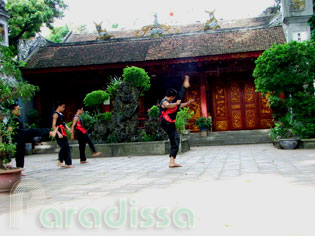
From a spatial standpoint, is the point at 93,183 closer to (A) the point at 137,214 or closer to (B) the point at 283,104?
(A) the point at 137,214

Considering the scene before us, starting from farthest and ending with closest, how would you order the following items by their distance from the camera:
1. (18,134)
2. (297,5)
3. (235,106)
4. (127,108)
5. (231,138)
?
(235,106) < (231,138) < (297,5) < (127,108) < (18,134)

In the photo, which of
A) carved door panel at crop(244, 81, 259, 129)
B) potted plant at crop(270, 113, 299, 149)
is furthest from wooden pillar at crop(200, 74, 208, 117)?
potted plant at crop(270, 113, 299, 149)

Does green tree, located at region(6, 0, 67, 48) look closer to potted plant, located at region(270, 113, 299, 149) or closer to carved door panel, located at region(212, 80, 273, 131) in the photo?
carved door panel, located at region(212, 80, 273, 131)

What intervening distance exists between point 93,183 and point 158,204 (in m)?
1.93

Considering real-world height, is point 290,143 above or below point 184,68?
below

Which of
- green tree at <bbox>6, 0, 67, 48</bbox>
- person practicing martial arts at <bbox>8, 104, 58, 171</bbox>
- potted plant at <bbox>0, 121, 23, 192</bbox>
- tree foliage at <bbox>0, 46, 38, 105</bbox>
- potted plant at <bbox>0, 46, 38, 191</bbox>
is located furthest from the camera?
green tree at <bbox>6, 0, 67, 48</bbox>

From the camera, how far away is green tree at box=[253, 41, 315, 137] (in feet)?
32.0

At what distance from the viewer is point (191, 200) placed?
144 inches

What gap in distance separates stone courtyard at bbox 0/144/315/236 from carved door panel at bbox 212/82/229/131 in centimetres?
1110

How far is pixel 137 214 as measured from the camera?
3162 mm

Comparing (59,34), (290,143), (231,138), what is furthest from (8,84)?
(59,34)

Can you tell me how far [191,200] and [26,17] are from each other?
62.5ft

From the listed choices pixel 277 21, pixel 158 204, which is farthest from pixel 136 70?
pixel 277 21

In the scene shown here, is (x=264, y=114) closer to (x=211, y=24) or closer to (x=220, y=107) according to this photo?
(x=220, y=107)
